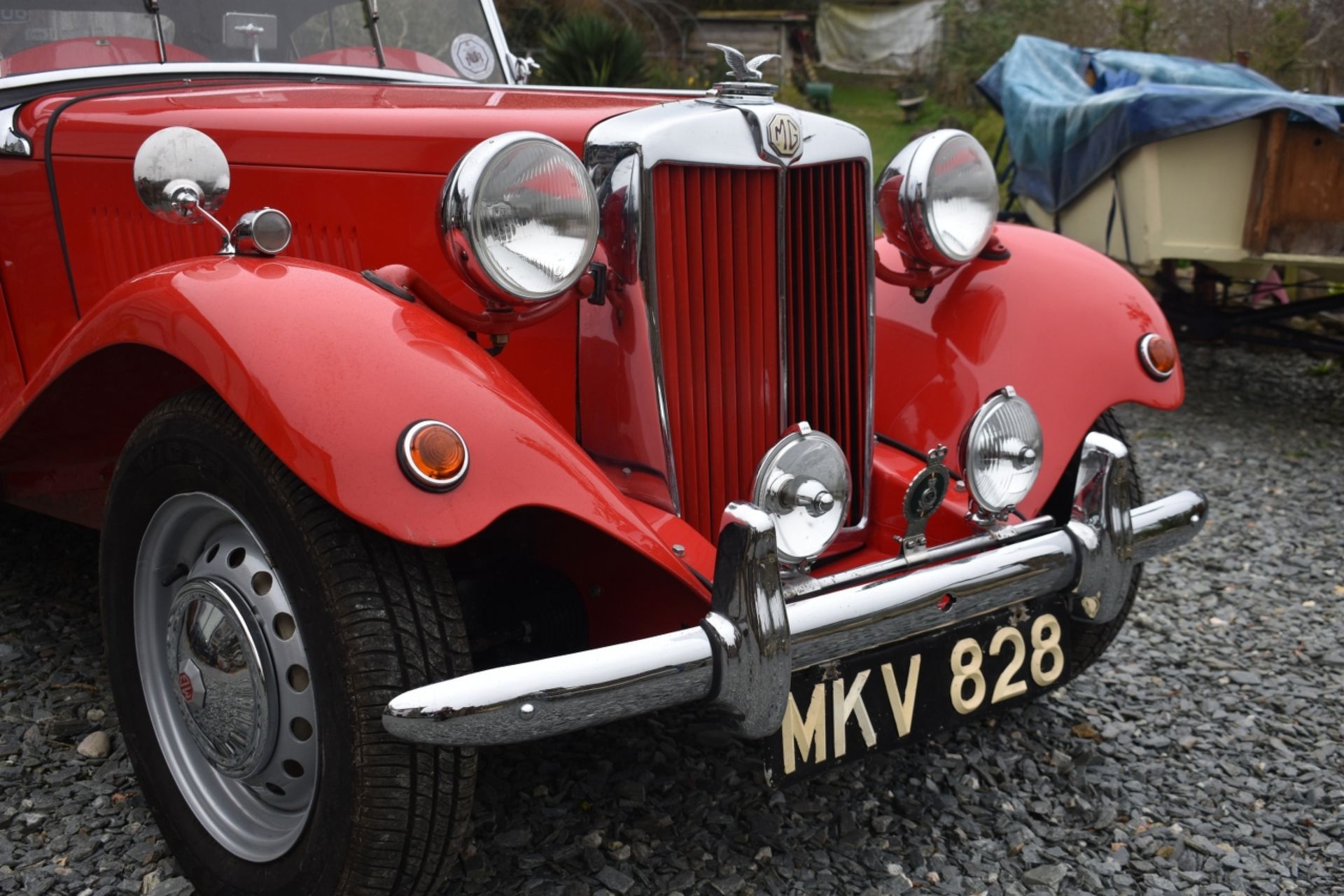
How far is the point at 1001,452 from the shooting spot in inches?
84.3

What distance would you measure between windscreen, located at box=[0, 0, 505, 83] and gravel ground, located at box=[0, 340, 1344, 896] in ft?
4.51

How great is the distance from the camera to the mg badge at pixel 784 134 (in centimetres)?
202

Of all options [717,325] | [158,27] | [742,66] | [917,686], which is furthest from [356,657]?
[158,27]

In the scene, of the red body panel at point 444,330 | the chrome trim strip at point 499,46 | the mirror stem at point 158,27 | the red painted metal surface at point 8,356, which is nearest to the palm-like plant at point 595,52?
the chrome trim strip at point 499,46

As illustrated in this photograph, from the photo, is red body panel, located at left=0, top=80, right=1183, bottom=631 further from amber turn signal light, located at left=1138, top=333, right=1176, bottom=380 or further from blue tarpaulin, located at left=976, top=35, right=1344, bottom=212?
blue tarpaulin, located at left=976, top=35, right=1344, bottom=212

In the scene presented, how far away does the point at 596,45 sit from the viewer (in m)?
10.1

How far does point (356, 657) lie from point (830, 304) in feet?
3.58

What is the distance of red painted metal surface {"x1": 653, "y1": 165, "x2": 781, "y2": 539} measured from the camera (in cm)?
197

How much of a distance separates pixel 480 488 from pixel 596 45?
30.0 feet

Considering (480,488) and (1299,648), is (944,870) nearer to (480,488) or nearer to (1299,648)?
(480,488)

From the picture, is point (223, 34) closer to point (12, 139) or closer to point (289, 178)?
point (12, 139)

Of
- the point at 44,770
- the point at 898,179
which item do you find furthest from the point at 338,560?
the point at 898,179

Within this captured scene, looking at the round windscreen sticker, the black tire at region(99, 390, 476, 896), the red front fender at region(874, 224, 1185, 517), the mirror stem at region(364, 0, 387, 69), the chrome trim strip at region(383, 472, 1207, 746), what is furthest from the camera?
the round windscreen sticker

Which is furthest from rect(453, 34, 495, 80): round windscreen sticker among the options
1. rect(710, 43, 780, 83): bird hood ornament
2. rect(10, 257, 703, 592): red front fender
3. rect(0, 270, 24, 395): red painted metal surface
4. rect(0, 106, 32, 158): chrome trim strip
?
rect(10, 257, 703, 592): red front fender
